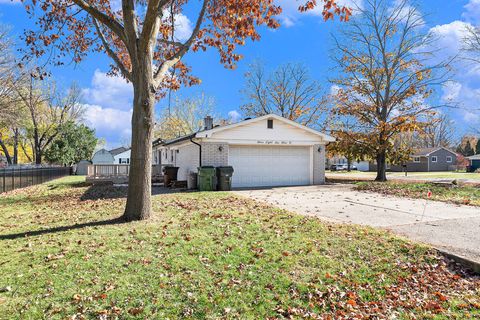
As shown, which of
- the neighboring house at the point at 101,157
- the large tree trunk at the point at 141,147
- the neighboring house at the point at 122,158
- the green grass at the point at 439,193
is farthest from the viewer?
the neighboring house at the point at 122,158

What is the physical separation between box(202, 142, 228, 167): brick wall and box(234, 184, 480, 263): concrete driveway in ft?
15.8

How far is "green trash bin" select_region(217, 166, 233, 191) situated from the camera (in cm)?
1455

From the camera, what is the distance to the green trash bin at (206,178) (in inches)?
561

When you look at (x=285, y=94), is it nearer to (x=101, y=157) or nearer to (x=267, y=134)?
(x=267, y=134)

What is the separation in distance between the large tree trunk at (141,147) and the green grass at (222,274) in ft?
1.82

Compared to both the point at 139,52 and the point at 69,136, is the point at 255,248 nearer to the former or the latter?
the point at 139,52

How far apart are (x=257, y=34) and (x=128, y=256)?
25.1ft

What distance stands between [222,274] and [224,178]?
10130 millimetres

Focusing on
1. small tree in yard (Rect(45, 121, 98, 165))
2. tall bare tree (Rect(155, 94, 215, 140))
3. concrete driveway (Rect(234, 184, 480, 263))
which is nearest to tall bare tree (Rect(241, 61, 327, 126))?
tall bare tree (Rect(155, 94, 215, 140))

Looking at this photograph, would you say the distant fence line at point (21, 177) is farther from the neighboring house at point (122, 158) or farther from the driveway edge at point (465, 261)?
the neighboring house at point (122, 158)

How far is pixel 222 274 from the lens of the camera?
4480 mm

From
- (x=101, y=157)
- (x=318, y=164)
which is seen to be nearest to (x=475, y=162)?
(x=318, y=164)

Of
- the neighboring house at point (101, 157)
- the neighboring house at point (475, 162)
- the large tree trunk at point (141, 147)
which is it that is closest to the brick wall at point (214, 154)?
the large tree trunk at point (141, 147)

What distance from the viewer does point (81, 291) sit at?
393 centimetres
